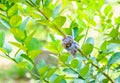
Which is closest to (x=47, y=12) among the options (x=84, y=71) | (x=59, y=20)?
(x=59, y=20)

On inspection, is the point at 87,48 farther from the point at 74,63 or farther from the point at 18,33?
the point at 18,33

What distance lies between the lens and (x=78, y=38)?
830mm

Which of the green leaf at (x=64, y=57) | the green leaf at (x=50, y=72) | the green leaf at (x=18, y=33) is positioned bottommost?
the green leaf at (x=50, y=72)

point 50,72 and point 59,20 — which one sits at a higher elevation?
point 59,20

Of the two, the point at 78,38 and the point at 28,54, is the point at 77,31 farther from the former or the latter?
Result: the point at 28,54

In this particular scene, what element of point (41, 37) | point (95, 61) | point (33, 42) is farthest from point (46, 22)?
point (41, 37)

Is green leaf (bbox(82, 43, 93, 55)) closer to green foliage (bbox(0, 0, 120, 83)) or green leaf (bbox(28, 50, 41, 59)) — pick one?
green foliage (bbox(0, 0, 120, 83))

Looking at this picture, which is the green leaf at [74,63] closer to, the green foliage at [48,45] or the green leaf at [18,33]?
the green foliage at [48,45]

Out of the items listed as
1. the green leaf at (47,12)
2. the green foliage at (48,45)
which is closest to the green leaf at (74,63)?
the green foliage at (48,45)

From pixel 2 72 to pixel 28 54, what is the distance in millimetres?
5017

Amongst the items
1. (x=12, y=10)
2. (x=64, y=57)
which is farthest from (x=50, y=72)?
(x=12, y=10)

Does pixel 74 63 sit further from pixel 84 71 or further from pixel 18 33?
pixel 18 33

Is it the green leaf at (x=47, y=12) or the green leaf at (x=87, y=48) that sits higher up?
the green leaf at (x=47, y=12)

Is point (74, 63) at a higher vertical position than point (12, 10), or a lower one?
lower
